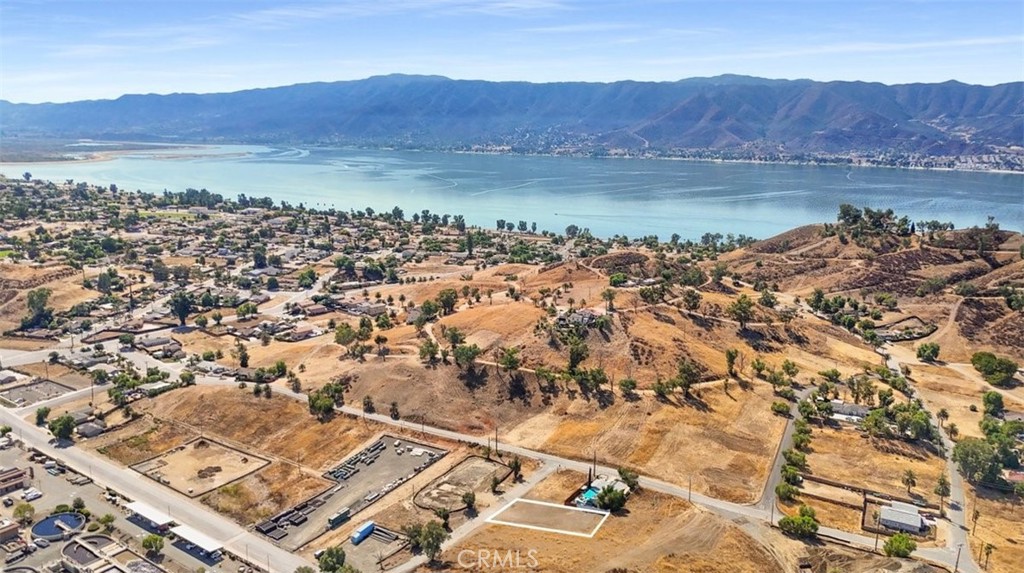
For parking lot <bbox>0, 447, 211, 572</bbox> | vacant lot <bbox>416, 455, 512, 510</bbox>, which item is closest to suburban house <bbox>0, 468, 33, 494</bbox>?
parking lot <bbox>0, 447, 211, 572</bbox>

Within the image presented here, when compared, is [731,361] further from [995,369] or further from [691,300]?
[995,369]

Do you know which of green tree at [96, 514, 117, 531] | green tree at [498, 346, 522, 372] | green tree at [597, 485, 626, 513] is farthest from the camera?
green tree at [498, 346, 522, 372]

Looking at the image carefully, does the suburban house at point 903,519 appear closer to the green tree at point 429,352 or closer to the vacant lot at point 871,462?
the vacant lot at point 871,462

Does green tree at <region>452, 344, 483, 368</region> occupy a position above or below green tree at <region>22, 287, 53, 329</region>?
above

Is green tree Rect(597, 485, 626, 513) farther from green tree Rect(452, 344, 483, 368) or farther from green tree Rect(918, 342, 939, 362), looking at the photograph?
green tree Rect(918, 342, 939, 362)

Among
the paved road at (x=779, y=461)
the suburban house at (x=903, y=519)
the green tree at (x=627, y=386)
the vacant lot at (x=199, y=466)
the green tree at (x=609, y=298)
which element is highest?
the green tree at (x=609, y=298)

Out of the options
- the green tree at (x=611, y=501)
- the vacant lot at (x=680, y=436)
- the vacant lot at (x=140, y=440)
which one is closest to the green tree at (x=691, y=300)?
the vacant lot at (x=680, y=436)

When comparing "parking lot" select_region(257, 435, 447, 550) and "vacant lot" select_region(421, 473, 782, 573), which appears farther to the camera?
"parking lot" select_region(257, 435, 447, 550)
